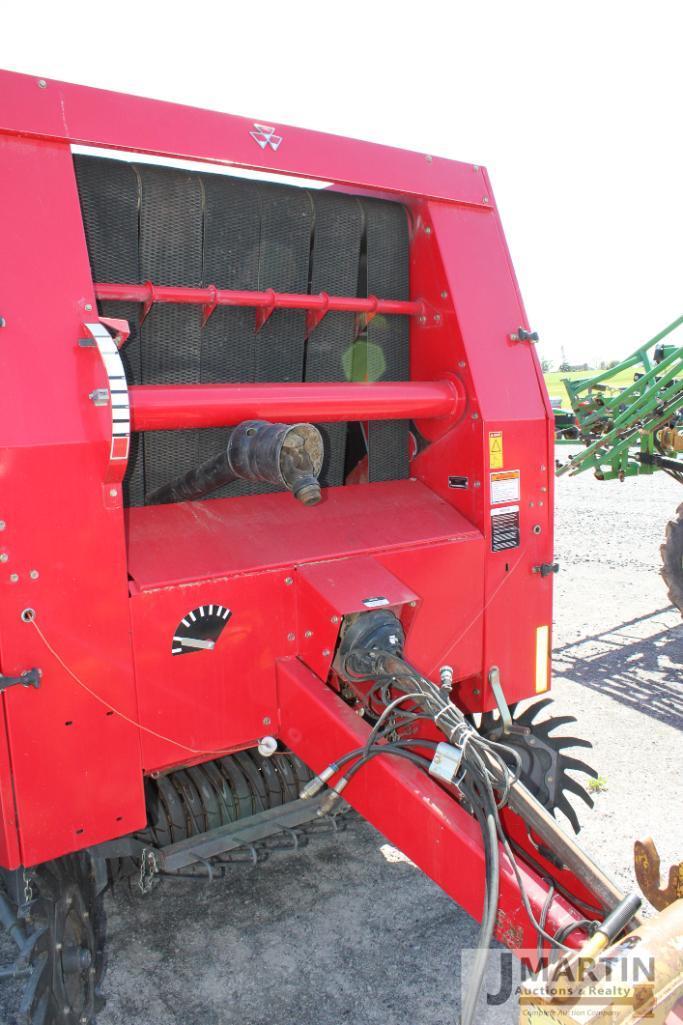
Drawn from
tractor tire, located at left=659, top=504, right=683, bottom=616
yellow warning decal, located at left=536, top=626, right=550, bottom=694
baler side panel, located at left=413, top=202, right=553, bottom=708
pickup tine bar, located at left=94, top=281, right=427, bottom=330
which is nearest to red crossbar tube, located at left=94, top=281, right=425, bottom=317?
pickup tine bar, located at left=94, top=281, right=427, bottom=330

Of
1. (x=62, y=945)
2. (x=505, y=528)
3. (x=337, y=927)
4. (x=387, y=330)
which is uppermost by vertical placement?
(x=387, y=330)

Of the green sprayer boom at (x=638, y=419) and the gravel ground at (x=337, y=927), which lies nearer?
the gravel ground at (x=337, y=927)

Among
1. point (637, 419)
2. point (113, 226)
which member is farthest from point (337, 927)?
point (637, 419)

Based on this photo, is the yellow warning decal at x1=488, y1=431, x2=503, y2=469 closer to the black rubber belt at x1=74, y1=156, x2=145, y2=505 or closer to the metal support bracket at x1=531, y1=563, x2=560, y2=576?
the metal support bracket at x1=531, y1=563, x2=560, y2=576

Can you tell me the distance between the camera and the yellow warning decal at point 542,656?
2.85m

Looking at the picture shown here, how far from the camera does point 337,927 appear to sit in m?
2.62

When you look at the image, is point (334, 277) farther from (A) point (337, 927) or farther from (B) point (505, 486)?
(A) point (337, 927)

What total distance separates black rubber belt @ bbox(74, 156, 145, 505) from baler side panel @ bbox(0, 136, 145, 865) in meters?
0.26

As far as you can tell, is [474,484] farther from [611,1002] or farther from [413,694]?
[611,1002]

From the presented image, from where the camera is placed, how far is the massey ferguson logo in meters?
2.32

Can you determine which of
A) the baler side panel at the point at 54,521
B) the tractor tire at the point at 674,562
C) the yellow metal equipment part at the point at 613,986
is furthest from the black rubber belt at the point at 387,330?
the tractor tire at the point at 674,562

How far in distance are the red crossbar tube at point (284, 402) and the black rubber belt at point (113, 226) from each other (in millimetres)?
236

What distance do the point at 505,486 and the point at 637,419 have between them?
3115mm

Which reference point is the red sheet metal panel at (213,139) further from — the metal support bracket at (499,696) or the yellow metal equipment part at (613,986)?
the yellow metal equipment part at (613,986)
